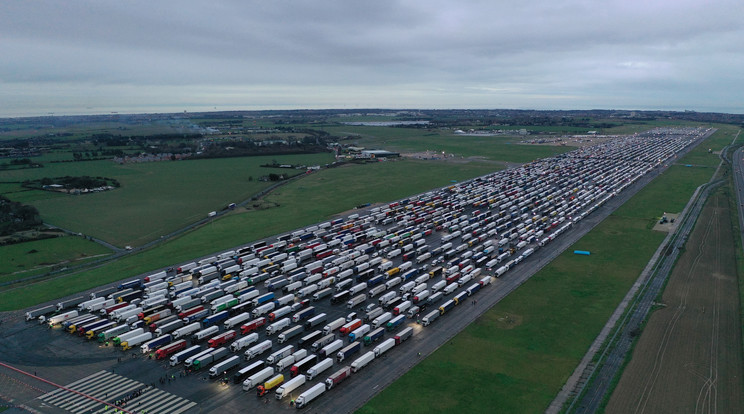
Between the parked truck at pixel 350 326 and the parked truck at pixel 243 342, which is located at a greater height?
the parked truck at pixel 350 326

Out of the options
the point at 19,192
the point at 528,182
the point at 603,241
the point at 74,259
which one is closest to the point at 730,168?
the point at 528,182

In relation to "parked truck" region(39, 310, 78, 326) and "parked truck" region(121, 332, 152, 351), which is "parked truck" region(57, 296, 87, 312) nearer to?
"parked truck" region(39, 310, 78, 326)

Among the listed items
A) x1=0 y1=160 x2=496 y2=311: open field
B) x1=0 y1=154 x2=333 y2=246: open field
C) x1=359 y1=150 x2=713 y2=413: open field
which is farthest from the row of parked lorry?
x1=0 y1=154 x2=333 y2=246: open field

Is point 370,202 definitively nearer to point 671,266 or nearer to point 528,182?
point 528,182

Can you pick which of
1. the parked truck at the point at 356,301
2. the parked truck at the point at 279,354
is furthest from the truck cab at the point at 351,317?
the parked truck at the point at 279,354

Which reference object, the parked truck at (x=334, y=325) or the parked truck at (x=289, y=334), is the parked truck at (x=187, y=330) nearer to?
the parked truck at (x=289, y=334)

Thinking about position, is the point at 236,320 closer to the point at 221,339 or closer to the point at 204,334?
the point at 204,334
